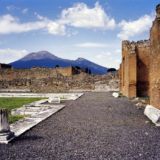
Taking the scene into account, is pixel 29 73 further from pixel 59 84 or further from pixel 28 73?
pixel 59 84

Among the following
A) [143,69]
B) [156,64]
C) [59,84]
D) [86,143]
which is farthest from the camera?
[59,84]

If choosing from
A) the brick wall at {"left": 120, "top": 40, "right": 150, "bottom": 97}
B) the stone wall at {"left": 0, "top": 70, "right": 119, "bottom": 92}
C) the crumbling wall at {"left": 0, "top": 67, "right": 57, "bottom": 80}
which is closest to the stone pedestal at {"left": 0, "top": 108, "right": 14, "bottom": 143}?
the brick wall at {"left": 120, "top": 40, "right": 150, "bottom": 97}

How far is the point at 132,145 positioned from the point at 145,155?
0.43 meters

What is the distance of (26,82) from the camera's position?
25234 mm

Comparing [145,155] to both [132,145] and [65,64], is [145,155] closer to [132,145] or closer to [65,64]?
[132,145]

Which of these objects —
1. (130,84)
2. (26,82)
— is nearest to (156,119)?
(130,84)

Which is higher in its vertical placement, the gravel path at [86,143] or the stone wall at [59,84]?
the stone wall at [59,84]

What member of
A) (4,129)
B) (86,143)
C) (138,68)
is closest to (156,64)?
(86,143)

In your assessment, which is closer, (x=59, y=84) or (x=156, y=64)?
(x=156, y=64)

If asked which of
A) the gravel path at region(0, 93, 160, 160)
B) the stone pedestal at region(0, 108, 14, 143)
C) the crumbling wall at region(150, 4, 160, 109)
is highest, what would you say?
the crumbling wall at region(150, 4, 160, 109)

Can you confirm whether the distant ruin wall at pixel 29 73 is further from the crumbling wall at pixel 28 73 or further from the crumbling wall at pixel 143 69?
the crumbling wall at pixel 143 69

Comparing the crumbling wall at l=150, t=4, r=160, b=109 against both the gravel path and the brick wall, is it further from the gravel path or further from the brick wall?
the brick wall

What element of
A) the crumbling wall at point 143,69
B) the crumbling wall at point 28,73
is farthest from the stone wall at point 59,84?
the crumbling wall at point 143,69

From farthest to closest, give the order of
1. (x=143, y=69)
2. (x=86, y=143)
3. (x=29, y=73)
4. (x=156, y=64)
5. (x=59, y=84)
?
(x=29, y=73) < (x=59, y=84) < (x=143, y=69) < (x=156, y=64) < (x=86, y=143)
